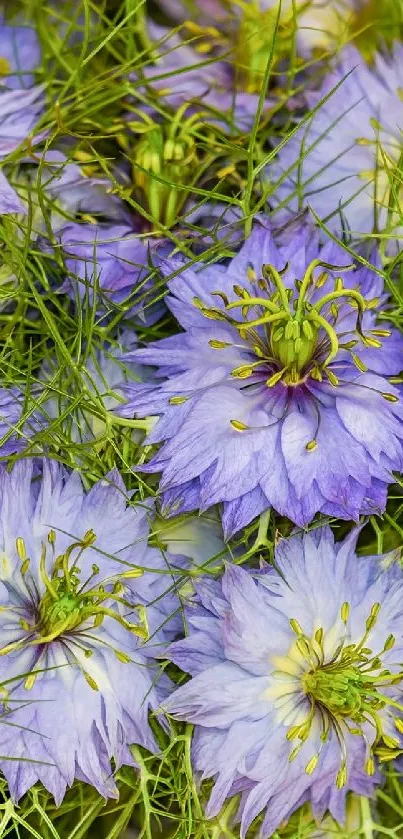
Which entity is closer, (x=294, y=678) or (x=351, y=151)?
(x=294, y=678)

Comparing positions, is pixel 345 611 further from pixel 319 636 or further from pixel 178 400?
pixel 178 400

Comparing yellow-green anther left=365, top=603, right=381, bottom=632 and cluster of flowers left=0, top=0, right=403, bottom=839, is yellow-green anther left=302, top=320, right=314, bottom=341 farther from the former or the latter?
yellow-green anther left=365, top=603, right=381, bottom=632

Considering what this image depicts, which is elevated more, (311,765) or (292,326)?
(292,326)

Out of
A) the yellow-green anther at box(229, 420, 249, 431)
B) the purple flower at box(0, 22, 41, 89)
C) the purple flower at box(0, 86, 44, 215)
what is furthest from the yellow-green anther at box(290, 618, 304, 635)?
the purple flower at box(0, 22, 41, 89)

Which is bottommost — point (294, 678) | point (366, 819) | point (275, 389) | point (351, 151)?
point (366, 819)

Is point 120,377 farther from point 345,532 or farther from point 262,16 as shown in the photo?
point 262,16

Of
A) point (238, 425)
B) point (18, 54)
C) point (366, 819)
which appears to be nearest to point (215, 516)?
point (238, 425)

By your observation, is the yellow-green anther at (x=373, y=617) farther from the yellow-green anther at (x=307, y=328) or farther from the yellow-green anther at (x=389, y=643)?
the yellow-green anther at (x=307, y=328)
